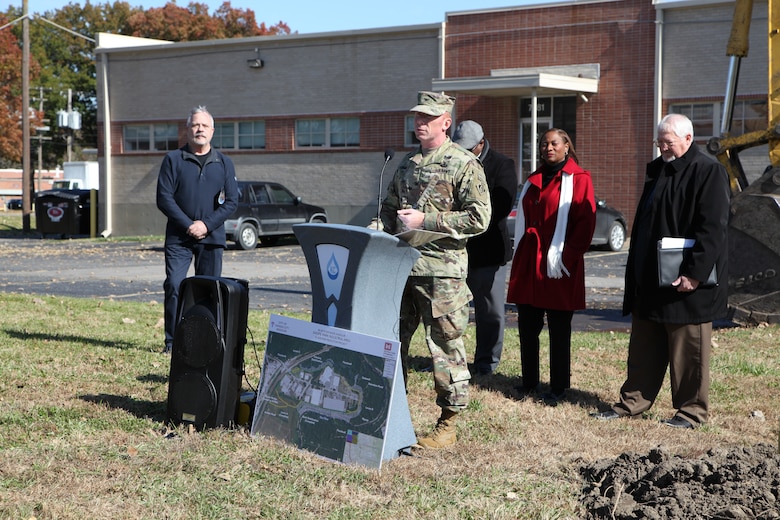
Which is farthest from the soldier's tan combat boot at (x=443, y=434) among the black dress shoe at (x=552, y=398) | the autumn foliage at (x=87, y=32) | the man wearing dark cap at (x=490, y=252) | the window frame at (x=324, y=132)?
the autumn foliage at (x=87, y=32)

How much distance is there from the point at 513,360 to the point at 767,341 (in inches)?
102

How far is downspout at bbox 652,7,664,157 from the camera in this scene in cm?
2518

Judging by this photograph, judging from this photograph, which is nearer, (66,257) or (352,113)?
(66,257)

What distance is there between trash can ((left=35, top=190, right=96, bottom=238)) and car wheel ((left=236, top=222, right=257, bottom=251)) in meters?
8.80

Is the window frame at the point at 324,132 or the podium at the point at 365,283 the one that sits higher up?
the window frame at the point at 324,132

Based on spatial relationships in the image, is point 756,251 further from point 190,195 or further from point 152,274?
point 152,274

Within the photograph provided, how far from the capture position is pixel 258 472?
5000 mm

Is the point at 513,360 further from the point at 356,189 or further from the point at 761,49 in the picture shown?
the point at 356,189

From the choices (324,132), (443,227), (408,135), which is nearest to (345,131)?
(324,132)

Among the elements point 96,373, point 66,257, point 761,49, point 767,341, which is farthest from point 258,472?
point 761,49

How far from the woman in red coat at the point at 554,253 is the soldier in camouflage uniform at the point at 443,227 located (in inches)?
60.5

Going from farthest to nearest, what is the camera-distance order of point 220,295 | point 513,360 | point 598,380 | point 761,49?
1. point 761,49
2. point 513,360
3. point 598,380
4. point 220,295

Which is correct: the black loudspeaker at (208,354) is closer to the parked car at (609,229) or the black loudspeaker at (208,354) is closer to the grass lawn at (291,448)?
the grass lawn at (291,448)

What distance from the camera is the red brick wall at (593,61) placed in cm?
2573
